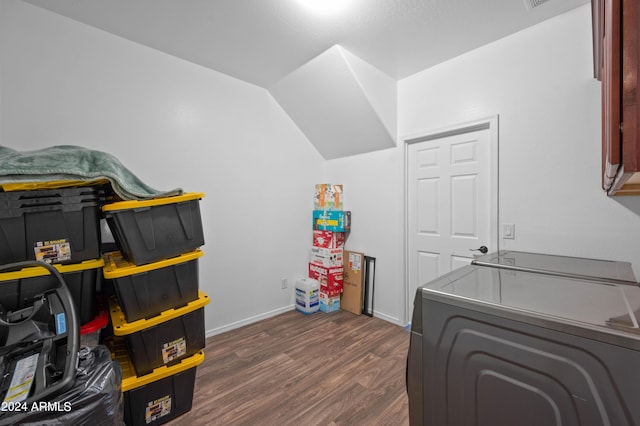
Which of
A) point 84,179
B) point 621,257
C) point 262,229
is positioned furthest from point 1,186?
point 621,257

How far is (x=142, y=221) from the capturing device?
4.87 feet

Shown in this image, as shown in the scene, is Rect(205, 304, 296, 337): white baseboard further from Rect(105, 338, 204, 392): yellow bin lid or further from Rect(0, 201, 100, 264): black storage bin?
Rect(0, 201, 100, 264): black storage bin

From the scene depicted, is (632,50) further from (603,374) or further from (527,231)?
(527,231)

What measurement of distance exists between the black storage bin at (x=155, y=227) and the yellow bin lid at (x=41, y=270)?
155mm

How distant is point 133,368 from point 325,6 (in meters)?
2.53

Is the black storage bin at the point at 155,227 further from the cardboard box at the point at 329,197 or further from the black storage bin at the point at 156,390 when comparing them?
the cardboard box at the point at 329,197

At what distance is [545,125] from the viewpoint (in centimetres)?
195

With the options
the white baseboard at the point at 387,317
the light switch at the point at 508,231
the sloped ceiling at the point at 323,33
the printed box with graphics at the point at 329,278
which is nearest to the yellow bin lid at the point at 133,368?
the printed box with graphics at the point at 329,278

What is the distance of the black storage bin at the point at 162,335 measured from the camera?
144 cm

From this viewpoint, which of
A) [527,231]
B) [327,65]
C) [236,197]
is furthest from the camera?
[236,197]

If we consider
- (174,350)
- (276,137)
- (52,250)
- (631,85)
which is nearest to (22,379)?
(52,250)

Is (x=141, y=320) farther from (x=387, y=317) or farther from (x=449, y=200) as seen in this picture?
(x=449, y=200)

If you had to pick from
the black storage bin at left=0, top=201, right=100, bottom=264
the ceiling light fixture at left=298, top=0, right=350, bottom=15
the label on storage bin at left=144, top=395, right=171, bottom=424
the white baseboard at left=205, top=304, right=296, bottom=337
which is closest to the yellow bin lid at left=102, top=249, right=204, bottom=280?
the black storage bin at left=0, top=201, right=100, bottom=264

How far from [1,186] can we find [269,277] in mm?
2188
